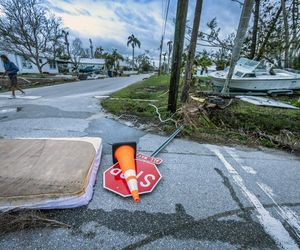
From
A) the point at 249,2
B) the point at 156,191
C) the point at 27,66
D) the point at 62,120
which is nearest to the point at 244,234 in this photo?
the point at 156,191

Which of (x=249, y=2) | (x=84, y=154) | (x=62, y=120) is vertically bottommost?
(x=62, y=120)

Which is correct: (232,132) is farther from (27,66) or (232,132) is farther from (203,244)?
(27,66)

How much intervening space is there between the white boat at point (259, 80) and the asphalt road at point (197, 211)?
667cm

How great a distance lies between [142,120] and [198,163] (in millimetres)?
2195

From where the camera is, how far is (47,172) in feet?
5.76

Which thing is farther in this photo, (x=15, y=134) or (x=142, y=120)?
(x=142, y=120)

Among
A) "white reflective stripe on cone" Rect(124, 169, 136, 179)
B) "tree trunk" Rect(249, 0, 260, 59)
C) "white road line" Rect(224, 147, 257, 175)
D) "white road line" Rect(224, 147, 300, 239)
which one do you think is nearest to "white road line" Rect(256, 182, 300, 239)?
"white road line" Rect(224, 147, 300, 239)

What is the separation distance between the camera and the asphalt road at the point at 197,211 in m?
1.30

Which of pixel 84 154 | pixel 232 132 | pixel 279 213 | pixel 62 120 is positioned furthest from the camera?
pixel 62 120

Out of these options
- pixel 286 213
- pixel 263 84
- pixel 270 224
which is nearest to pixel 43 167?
pixel 270 224

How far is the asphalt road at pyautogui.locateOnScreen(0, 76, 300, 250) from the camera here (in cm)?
130

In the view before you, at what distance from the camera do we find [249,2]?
18.4 feet

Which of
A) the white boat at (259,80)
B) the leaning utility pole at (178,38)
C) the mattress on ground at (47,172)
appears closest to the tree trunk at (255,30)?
the white boat at (259,80)

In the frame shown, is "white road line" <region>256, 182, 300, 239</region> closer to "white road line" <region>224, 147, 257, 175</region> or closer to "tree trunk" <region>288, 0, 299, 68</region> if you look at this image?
"white road line" <region>224, 147, 257, 175</region>
